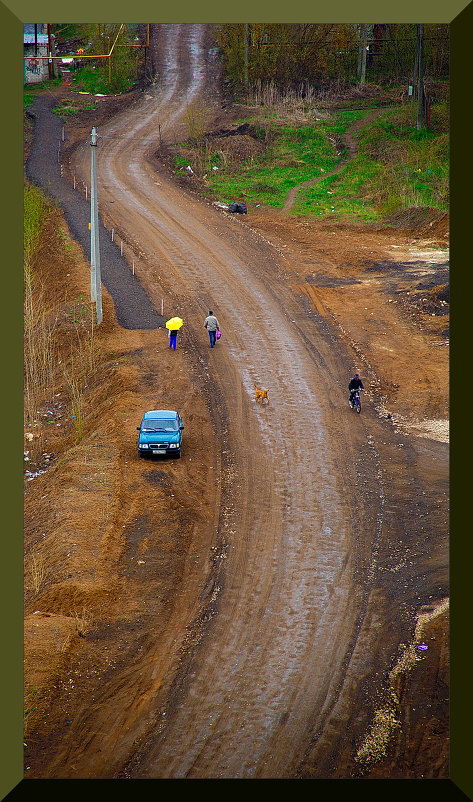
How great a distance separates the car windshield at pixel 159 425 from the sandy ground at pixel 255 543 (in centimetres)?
95

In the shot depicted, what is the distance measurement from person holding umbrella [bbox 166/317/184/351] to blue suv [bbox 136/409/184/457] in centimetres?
717

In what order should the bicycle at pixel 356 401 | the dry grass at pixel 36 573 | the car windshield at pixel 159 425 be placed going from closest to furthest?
the dry grass at pixel 36 573 → the car windshield at pixel 159 425 → the bicycle at pixel 356 401

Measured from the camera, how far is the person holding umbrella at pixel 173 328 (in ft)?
112

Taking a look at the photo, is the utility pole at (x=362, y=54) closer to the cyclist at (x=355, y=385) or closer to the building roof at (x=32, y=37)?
the building roof at (x=32, y=37)

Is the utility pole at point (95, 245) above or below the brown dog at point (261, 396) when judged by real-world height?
above

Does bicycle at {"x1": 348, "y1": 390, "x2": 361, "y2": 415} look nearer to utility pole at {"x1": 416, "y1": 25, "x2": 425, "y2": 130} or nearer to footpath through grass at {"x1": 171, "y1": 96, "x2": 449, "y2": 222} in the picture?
footpath through grass at {"x1": 171, "y1": 96, "x2": 449, "y2": 222}

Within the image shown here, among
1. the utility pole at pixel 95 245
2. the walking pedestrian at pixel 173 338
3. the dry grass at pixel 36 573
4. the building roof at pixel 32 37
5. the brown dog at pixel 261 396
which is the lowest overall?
the dry grass at pixel 36 573

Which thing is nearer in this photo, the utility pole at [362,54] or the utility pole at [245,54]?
the utility pole at [245,54]

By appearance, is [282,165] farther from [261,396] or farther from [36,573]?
[36,573]

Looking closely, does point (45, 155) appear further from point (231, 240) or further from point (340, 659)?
point (340, 659)

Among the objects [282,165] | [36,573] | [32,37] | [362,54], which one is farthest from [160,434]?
[32,37]

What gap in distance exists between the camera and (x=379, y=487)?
2572cm

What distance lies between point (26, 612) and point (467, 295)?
604 inches

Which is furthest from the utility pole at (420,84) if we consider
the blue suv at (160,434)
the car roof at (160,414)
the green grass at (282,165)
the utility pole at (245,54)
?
the blue suv at (160,434)
